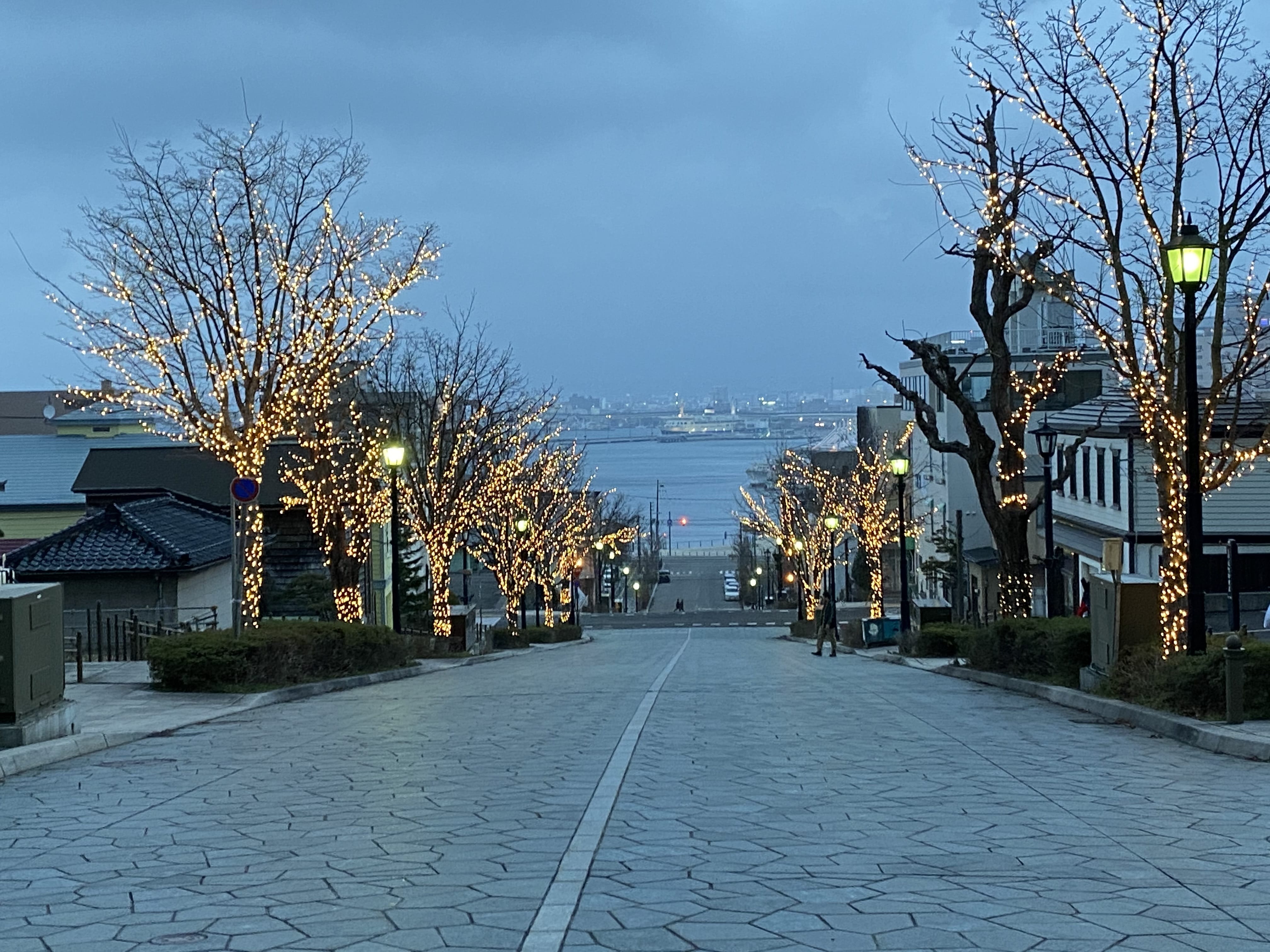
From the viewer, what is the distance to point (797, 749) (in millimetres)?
12578

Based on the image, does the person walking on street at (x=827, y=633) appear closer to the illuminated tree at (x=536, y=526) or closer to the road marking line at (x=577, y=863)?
the illuminated tree at (x=536, y=526)

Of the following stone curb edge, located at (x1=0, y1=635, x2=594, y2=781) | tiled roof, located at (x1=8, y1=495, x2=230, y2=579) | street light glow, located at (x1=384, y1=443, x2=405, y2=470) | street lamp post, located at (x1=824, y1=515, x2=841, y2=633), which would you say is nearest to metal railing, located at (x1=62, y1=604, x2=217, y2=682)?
tiled roof, located at (x1=8, y1=495, x2=230, y2=579)

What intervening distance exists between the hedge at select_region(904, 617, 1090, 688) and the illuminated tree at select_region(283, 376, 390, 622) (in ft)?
43.4

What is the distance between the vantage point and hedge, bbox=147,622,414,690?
1880 cm

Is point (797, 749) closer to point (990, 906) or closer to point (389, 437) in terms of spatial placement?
point (990, 906)

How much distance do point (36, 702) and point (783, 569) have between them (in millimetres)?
84075

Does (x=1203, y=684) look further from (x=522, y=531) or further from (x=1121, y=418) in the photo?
(x=522, y=531)

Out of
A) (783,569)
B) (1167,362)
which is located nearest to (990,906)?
(1167,362)

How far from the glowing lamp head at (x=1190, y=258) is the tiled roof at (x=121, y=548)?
2313cm

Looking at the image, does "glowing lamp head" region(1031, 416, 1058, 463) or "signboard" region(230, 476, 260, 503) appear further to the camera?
"glowing lamp head" region(1031, 416, 1058, 463)

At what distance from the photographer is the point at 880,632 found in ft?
141

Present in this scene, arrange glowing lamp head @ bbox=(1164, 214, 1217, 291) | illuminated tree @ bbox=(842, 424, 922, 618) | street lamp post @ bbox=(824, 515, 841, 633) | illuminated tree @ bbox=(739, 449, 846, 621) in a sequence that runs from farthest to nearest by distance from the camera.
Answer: illuminated tree @ bbox=(739, 449, 846, 621) < illuminated tree @ bbox=(842, 424, 922, 618) < street lamp post @ bbox=(824, 515, 841, 633) < glowing lamp head @ bbox=(1164, 214, 1217, 291)

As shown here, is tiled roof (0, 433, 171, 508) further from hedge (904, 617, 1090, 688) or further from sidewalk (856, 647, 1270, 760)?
sidewalk (856, 647, 1270, 760)

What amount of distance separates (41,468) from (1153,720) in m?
44.7
